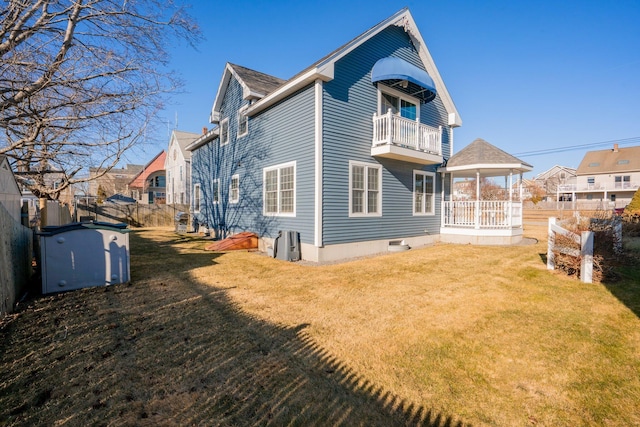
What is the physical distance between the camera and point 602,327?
4.31m

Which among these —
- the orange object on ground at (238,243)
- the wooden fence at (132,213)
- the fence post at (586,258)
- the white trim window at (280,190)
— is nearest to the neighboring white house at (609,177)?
the fence post at (586,258)

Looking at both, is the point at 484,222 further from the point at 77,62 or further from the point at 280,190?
the point at 77,62

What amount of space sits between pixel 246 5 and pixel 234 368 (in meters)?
13.0

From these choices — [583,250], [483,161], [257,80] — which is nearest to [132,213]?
[257,80]

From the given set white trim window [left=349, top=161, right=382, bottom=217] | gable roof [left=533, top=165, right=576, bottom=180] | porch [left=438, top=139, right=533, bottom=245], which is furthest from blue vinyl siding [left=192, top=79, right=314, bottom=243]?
gable roof [left=533, top=165, right=576, bottom=180]

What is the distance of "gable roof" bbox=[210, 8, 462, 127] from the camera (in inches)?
367

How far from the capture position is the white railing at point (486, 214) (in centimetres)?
1256

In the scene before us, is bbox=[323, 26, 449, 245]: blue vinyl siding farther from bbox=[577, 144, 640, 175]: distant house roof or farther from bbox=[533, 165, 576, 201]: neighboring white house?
bbox=[533, 165, 576, 201]: neighboring white house

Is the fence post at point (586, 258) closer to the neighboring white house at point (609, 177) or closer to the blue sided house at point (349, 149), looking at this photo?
the blue sided house at point (349, 149)

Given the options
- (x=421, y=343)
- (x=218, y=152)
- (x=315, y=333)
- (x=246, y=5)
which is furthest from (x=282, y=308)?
(x=218, y=152)

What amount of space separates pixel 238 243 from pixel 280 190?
3.02 m

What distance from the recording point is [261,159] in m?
12.4

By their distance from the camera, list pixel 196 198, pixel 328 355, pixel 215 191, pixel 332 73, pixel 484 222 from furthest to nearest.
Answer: pixel 196 198 → pixel 215 191 → pixel 484 222 → pixel 332 73 → pixel 328 355

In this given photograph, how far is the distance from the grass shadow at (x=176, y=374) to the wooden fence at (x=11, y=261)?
41 cm
